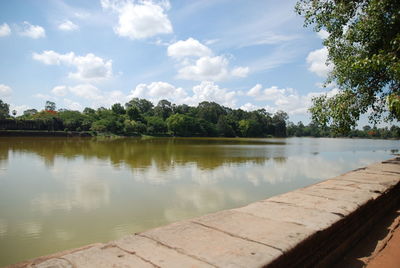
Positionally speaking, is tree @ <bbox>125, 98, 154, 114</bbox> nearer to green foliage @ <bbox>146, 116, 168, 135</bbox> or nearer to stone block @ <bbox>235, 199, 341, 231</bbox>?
green foliage @ <bbox>146, 116, 168, 135</bbox>

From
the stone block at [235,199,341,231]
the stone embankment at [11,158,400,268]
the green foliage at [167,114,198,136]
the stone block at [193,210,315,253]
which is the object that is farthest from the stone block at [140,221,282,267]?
the green foliage at [167,114,198,136]

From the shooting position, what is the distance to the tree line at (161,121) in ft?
204

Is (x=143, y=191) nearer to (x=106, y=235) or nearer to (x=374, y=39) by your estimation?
(x=106, y=235)

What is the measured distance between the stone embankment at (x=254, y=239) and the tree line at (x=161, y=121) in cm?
4705

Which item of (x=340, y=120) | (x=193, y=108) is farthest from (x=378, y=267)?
(x=193, y=108)

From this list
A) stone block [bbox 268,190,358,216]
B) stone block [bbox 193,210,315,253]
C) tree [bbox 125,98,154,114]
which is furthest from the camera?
tree [bbox 125,98,154,114]

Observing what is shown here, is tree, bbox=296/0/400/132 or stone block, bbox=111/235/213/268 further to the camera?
tree, bbox=296/0/400/132

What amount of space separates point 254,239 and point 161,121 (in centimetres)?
8214

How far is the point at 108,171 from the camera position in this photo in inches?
463

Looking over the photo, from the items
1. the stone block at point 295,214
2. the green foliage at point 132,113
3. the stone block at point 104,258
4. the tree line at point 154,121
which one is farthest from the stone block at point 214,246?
the green foliage at point 132,113

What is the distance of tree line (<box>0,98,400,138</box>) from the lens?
62.1 metres

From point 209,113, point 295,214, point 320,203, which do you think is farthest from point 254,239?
point 209,113

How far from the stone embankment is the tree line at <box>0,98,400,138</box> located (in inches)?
1852

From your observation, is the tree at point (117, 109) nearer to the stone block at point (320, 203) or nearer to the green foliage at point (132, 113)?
the green foliage at point (132, 113)
